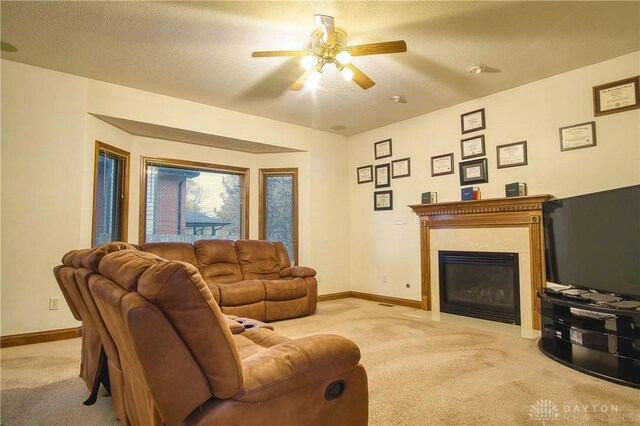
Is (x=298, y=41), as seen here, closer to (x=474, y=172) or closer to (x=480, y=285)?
(x=474, y=172)

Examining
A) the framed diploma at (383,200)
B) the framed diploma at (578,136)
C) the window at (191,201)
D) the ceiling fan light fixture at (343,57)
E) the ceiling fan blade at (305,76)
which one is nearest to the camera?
the ceiling fan light fixture at (343,57)

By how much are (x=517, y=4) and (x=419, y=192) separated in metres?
2.72

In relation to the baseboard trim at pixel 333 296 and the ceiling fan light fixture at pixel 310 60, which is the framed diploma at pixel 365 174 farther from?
the ceiling fan light fixture at pixel 310 60

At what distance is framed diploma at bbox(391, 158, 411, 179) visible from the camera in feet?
16.8

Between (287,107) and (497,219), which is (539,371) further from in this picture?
(287,107)

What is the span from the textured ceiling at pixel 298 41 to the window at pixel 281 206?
163 centimetres

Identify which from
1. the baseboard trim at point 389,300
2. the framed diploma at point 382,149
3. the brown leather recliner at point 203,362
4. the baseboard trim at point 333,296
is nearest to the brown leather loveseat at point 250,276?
the baseboard trim at point 333,296

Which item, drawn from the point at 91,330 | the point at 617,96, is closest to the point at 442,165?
the point at 617,96

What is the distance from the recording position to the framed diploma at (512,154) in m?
3.91

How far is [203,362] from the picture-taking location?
3.56ft

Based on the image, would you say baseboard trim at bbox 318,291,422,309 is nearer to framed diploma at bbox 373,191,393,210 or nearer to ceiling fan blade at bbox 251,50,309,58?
framed diploma at bbox 373,191,393,210

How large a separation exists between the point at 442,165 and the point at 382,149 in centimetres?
112

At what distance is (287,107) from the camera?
4629mm

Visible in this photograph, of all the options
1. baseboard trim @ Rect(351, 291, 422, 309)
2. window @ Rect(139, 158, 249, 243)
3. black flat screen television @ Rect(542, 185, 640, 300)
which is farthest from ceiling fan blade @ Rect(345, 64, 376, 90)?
baseboard trim @ Rect(351, 291, 422, 309)
